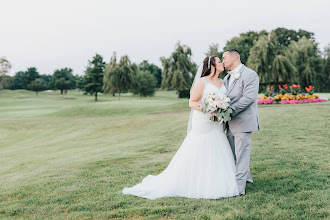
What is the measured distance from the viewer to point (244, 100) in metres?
4.96

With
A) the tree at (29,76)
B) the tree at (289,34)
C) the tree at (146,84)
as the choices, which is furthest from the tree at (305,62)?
the tree at (29,76)

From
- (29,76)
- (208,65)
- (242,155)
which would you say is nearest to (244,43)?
(208,65)

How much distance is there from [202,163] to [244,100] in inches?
49.1

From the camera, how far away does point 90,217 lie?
166 inches

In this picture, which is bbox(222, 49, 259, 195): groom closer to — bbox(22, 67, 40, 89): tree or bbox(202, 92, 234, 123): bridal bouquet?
bbox(202, 92, 234, 123): bridal bouquet

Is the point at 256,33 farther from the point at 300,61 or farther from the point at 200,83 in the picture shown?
the point at 200,83

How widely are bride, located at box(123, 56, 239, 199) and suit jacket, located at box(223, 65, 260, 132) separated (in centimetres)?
22

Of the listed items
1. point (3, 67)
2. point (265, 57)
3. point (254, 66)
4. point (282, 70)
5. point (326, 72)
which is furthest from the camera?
point (3, 67)

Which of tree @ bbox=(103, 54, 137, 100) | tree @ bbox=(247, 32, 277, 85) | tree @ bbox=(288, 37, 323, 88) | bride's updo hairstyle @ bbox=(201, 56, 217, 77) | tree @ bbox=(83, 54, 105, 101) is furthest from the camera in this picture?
tree @ bbox=(83, 54, 105, 101)

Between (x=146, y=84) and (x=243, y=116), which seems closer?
(x=243, y=116)

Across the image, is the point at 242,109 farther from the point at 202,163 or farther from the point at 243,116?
the point at 202,163

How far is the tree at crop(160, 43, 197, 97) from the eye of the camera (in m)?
47.6

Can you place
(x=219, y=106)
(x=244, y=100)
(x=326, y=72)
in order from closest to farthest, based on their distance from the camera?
(x=219, y=106) < (x=244, y=100) < (x=326, y=72)

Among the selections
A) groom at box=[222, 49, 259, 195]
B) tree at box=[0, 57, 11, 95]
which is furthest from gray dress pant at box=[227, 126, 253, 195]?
tree at box=[0, 57, 11, 95]
